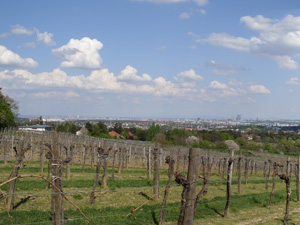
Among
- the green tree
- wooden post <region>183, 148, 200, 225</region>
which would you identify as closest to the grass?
wooden post <region>183, 148, 200, 225</region>

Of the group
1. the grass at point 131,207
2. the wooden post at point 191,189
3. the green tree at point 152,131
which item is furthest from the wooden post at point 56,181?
the green tree at point 152,131

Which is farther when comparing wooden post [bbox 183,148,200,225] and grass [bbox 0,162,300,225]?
grass [bbox 0,162,300,225]

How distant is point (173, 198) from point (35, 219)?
677cm

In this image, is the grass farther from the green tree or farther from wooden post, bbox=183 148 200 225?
the green tree

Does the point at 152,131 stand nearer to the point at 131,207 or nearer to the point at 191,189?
the point at 131,207

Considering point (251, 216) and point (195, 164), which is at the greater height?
point (195, 164)

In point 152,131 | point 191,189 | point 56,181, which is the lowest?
point 152,131

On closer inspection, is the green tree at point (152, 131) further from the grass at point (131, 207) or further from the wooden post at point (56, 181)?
the wooden post at point (56, 181)

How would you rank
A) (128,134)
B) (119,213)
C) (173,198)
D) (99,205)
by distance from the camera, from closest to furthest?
(119,213)
(99,205)
(173,198)
(128,134)

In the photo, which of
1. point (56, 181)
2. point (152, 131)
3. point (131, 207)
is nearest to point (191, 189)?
point (56, 181)

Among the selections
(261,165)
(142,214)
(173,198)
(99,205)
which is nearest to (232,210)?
(173,198)

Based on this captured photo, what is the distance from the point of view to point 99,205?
40.7 feet

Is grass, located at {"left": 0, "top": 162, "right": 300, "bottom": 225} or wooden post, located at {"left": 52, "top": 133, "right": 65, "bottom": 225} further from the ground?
wooden post, located at {"left": 52, "top": 133, "right": 65, "bottom": 225}

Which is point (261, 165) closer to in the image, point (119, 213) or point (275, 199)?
point (275, 199)
